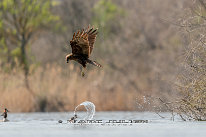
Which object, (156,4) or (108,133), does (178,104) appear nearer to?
(108,133)

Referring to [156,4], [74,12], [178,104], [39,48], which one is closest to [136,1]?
[156,4]

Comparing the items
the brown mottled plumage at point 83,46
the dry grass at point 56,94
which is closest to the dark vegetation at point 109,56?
the dry grass at point 56,94

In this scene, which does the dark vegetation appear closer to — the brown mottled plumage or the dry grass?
the dry grass

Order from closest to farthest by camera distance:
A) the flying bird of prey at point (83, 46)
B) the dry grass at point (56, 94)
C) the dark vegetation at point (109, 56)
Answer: the flying bird of prey at point (83, 46) → the dark vegetation at point (109, 56) → the dry grass at point (56, 94)

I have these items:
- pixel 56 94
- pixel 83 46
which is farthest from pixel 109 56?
pixel 83 46

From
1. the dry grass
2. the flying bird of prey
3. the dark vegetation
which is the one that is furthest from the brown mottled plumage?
the dry grass

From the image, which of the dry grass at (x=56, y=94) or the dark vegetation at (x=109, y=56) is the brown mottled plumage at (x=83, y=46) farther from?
the dry grass at (x=56, y=94)

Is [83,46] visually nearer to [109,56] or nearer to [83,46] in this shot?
[83,46]

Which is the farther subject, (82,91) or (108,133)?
A: (82,91)

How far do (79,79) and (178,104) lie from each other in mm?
8649

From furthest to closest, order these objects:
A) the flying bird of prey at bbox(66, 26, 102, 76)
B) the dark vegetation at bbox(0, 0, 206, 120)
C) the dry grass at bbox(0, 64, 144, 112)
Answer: the dry grass at bbox(0, 64, 144, 112), the dark vegetation at bbox(0, 0, 206, 120), the flying bird of prey at bbox(66, 26, 102, 76)

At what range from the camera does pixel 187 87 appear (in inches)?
460

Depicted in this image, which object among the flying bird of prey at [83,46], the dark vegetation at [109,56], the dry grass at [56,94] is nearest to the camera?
the flying bird of prey at [83,46]

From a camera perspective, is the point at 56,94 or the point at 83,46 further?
the point at 56,94
